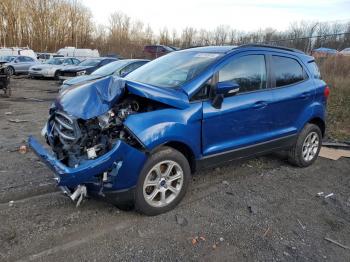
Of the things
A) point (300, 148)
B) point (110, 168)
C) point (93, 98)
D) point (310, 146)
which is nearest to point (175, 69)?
point (93, 98)

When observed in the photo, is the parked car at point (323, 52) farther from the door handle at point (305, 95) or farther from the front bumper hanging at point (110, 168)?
the front bumper hanging at point (110, 168)

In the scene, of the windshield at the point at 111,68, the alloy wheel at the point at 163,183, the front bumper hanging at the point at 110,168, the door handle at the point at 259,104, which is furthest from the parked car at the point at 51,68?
the front bumper hanging at the point at 110,168

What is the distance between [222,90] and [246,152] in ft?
3.46

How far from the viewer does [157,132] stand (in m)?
3.69

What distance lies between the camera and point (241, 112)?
14.7 feet

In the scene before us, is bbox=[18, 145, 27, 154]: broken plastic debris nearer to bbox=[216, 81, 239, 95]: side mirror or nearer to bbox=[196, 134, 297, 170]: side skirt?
bbox=[196, 134, 297, 170]: side skirt

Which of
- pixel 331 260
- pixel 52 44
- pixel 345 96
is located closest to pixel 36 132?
pixel 331 260

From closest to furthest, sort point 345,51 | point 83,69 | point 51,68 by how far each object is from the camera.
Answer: point 83,69 → point 345,51 → point 51,68

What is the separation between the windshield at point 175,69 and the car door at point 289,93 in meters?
1.11

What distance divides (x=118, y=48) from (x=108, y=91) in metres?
46.9

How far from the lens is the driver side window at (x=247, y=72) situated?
4.46 metres

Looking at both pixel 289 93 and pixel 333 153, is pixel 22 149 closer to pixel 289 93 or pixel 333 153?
pixel 289 93

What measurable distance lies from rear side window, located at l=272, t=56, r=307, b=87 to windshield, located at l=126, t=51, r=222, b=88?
1082 mm

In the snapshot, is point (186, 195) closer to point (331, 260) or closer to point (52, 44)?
point (331, 260)
